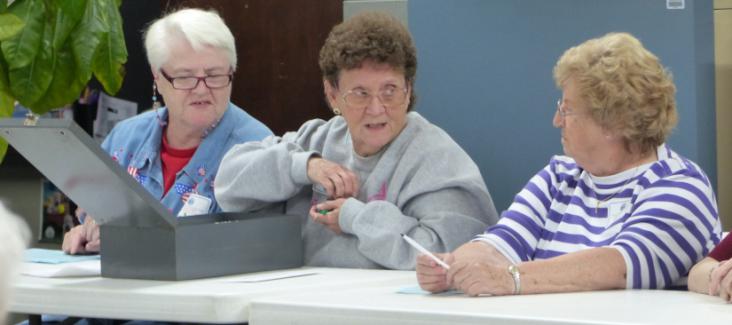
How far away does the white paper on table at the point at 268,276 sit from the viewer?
231 cm

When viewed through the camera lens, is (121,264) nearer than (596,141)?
No

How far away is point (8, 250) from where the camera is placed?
0.93 m

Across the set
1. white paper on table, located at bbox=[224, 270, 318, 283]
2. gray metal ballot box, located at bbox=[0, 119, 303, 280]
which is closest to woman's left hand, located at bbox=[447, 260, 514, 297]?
white paper on table, located at bbox=[224, 270, 318, 283]

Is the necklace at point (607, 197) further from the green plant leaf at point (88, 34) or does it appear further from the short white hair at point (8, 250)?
the short white hair at point (8, 250)

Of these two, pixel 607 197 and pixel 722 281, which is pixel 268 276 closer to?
pixel 607 197

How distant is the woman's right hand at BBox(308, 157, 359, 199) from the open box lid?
1.40 feet

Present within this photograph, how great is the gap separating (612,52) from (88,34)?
1206 millimetres

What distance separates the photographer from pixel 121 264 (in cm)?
246

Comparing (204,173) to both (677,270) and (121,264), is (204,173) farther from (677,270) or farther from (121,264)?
(677,270)

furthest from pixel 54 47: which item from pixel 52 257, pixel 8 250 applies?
pixel 8 250

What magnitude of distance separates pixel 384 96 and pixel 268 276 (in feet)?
1.80

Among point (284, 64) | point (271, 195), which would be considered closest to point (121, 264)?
point (271, 195)

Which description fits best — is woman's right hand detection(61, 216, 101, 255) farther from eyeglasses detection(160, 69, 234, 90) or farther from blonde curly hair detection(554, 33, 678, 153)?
blonde curly hair detection(554, 33, 678, 153)

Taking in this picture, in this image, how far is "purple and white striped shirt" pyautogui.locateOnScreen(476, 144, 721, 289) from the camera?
2148 millimetres
